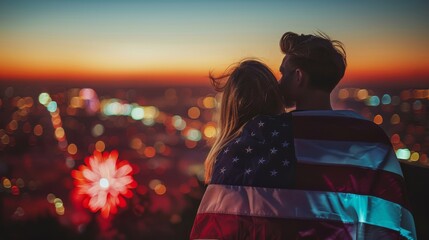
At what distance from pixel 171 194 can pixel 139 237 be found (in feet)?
75.3

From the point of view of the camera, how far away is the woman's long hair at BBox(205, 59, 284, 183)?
10.5ft

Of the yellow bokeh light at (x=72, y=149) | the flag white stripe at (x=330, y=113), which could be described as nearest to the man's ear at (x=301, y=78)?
the flag white stripe at (x=330, y=113)

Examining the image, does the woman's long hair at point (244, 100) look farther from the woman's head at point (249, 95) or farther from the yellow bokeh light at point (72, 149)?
the yellow bokeh light at point (72, 149)

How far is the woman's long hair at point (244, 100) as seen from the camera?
10.5 feet

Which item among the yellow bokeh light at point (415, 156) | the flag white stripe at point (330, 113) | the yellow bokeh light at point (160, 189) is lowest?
the yellow bokeh light at point (160, 189)

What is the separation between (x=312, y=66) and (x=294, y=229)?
0.88 metres

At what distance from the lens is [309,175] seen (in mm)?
2895

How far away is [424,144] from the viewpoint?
32281mm

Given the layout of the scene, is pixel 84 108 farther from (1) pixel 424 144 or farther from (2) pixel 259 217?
(2) pixel 259 217

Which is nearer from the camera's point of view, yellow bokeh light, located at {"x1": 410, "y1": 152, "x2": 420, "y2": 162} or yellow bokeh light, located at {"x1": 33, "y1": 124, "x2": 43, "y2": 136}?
yellow bokeh light, located at {"x1": 410, "y1": 152, "x2": 420, "y2": 162}

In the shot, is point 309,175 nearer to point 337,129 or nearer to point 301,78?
point 337,129

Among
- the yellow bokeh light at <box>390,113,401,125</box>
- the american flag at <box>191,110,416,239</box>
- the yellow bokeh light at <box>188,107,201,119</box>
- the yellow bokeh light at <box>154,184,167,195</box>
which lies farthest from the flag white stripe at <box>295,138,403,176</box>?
the yellow bokeh light at <box>188,107,201,119</box>

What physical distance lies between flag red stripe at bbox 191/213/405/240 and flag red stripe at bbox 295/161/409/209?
0.54 feet

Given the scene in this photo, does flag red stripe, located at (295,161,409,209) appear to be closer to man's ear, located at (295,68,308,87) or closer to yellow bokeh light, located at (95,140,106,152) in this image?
Answer: man's ear, located at (295,68,308,87)
